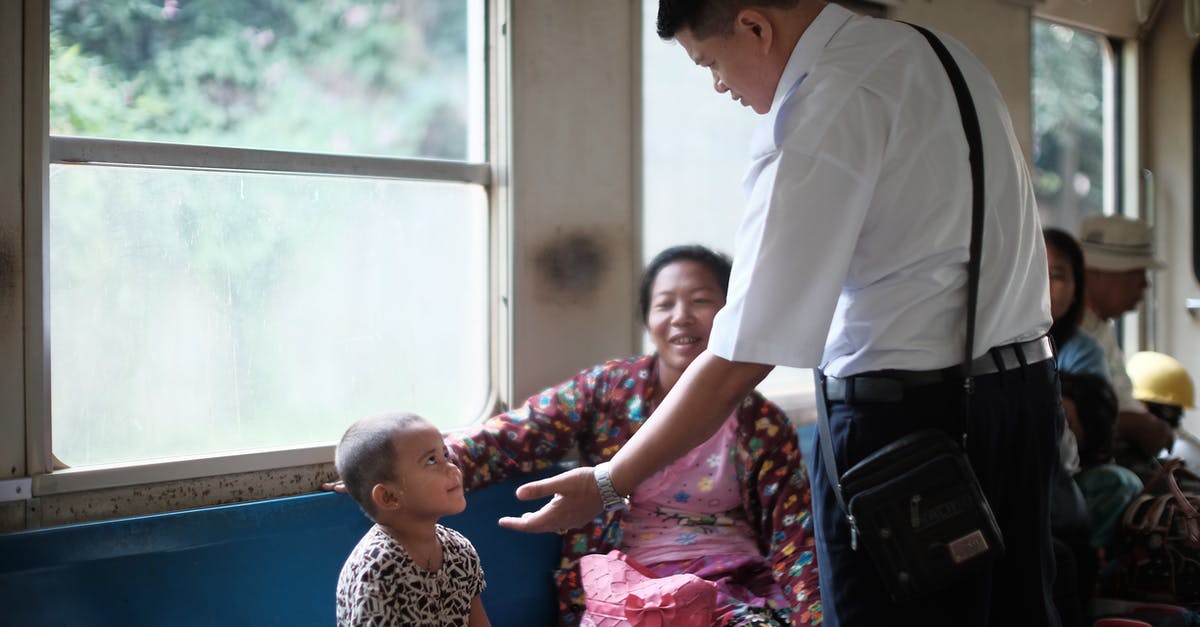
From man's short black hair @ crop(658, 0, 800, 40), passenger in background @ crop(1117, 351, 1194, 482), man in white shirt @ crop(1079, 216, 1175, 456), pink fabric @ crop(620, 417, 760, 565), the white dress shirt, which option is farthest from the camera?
passenger in background @ crop(1117, 351, 1194, 482)

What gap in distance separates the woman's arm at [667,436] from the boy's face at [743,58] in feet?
1.61

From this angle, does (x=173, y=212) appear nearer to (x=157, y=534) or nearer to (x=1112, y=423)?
(x=157, y=534)

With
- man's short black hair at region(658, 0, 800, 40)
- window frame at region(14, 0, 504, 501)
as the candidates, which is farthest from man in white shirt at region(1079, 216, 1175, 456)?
window frame at region(14, 0, 504, 501)

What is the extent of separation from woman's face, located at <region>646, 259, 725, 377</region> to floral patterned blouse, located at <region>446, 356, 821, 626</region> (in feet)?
0.33

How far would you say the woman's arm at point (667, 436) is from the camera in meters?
1.80

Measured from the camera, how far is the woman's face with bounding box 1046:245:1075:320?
13.1 ft

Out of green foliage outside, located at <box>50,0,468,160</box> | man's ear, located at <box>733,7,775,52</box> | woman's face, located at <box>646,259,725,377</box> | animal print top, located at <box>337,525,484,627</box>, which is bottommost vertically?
animal print top, located at <box>337,525,484,627</box>

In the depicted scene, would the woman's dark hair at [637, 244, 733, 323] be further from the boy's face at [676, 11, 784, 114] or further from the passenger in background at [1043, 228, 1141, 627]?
the boy's face at [676, 11, 784, 114]

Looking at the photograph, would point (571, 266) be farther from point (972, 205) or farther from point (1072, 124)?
point (1072, 124)

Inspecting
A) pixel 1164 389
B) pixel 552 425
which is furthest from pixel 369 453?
pixel 1164 389

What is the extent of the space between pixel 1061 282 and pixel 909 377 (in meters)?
2.59

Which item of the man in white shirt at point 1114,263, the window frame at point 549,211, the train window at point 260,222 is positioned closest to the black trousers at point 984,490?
the window frame at point 549,211

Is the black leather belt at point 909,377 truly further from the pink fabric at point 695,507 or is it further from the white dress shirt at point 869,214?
the pink fabric at point 695,507

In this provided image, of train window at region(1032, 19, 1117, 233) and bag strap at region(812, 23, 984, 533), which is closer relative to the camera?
bag strap at region(812, 23, 984, 533)
